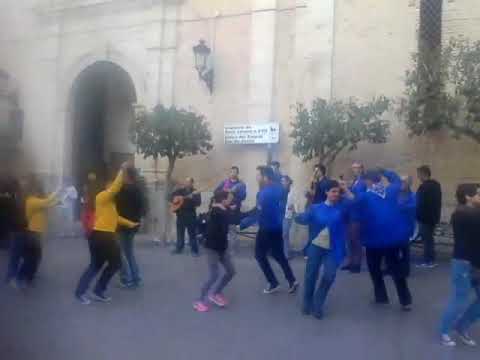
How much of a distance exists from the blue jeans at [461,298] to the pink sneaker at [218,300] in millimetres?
2097

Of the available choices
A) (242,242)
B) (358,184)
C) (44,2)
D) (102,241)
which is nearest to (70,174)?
(44,2)

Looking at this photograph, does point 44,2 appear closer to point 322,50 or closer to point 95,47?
point 95,47

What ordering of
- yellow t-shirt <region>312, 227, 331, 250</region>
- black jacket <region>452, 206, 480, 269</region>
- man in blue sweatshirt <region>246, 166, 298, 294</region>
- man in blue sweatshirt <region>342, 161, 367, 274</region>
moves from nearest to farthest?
black jacket <region>452, 206, 480, 269</region> < yellow t-shirt <region>312, 227, 331, 250</region> < man in blue sweatshirt <region>246, 166, 298, 294</region> < man in blue sweatshirt <region>342, 161, 367, 274</region>

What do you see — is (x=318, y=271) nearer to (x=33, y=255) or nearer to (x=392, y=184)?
(x=392, y=184)

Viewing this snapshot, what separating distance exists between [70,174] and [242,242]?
952cm

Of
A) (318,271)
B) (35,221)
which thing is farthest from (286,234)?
(35,221)

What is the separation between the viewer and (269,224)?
6.42 m

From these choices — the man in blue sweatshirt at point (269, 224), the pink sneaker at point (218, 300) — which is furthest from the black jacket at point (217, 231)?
the man in blue sweatshirt at point (269, 224)

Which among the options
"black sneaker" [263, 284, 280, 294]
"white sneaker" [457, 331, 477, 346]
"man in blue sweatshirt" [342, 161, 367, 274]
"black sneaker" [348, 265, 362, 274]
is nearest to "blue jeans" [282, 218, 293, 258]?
"man in blue sweatshirt" [342, 161, 367, 274]

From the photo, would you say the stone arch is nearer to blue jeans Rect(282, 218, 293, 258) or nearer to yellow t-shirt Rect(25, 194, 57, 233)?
yellow t-shirt Rect(25, 194, 57, 233)

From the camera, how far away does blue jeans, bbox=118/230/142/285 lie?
6672 mm

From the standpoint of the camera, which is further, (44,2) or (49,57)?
(49,57)

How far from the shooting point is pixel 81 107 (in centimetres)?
149

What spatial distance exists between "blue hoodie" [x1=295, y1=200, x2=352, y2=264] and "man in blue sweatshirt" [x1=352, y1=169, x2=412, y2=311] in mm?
336
